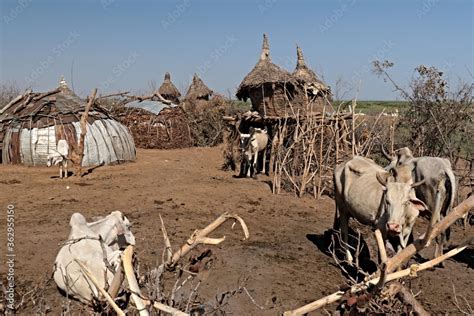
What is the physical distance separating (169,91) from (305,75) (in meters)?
15.0

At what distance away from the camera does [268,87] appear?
15008mm

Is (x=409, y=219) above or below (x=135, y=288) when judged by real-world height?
below

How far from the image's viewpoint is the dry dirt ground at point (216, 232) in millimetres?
6363

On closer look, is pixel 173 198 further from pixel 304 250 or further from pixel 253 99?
pixel 253 99

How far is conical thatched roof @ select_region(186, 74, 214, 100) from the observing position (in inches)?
1089

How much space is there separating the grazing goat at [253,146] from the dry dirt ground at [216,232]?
772mm

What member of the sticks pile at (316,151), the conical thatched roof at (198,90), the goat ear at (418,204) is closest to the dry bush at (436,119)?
the sticks pile at (316,151)

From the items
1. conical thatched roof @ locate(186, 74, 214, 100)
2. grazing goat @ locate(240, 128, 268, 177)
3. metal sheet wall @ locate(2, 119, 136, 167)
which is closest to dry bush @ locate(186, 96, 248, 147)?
conical thatched roof @ locate(186, 74, 214, 100)

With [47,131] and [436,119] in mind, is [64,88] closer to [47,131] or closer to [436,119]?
[47,131]

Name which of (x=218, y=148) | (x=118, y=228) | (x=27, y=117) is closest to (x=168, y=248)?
(x=118, y=228)

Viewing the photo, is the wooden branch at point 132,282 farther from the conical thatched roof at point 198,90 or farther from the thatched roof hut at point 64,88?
the conical thatched roof at point 198,90

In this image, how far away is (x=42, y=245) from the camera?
25.3ft

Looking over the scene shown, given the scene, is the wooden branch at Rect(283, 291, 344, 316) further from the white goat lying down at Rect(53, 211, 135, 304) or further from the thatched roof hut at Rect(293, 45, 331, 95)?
the thatched roof hut at Rect(293, 45, 331, 95)

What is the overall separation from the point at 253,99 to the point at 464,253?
8.86 m
